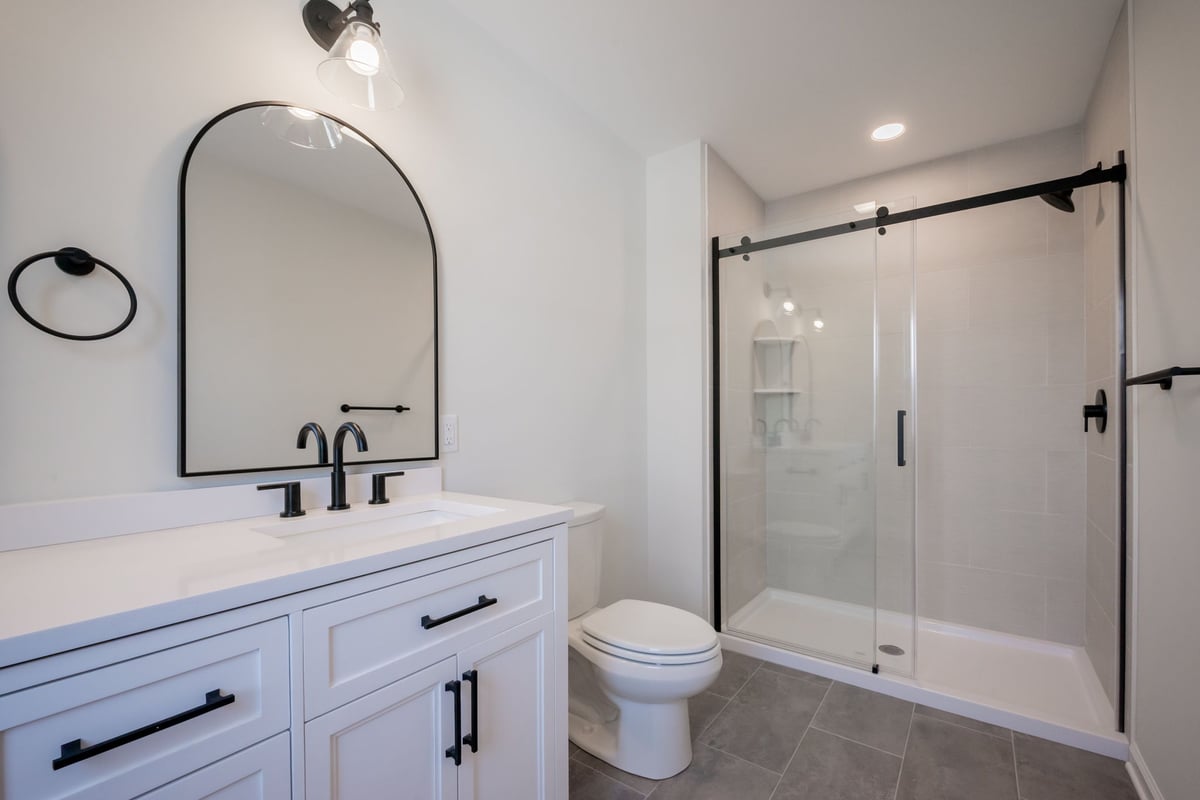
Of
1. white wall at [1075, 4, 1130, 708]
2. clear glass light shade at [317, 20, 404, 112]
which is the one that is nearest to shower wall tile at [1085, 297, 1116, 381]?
white wall at [1075, 4, 1130, 708]

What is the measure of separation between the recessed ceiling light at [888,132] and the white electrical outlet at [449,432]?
2.36m

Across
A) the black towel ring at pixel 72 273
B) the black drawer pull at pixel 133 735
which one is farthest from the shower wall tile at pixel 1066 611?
the black towel ring at pixel 72 273

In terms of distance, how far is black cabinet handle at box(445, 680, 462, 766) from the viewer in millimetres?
958

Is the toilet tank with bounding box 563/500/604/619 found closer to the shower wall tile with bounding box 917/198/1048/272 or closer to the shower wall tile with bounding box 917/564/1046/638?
the shower wall tile with bounding box 917/564/1046/638

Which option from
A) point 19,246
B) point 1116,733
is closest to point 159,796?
point 19,246

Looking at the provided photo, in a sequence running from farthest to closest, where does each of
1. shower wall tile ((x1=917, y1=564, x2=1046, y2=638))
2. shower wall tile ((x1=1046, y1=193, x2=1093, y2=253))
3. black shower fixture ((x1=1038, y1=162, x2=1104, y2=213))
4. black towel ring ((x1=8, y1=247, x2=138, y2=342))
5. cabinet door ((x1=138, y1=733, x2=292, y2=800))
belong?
shower wall tile ((x1=917, y1=564, x2=1046, y2=638))
shower wall tile ((x1=1046, y1=193, x2=1093, y2=253))
black shower fixture ((x1=1038, y1=162, x2=1104, y2=213))
black towel ring ((x1=8, y1=247, x2=138, y2=342))
cabinet door ((x1=138, y1=733, x2=292, y2=800))

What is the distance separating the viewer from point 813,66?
77.3 inches

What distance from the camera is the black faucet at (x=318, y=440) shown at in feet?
3.96

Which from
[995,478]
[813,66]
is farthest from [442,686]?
[995,478]

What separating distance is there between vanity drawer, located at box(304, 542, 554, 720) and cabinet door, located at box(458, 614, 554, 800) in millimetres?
51

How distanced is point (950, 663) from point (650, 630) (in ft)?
5.40

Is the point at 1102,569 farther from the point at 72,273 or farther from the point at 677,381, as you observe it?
the point at 72,273

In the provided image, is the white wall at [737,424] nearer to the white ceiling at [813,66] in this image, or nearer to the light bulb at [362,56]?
the white ceiling at [813,66]

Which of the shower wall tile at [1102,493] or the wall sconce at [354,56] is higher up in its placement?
the wall sconce at [354,56]
